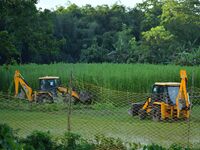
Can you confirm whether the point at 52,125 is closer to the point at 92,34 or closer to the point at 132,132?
the point at 132,132

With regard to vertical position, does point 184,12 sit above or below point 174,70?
above

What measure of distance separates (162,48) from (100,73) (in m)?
19.4

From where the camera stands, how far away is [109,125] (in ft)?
47.0

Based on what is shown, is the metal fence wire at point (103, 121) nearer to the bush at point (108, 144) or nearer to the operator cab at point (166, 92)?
the operator cab at point (166, 92)

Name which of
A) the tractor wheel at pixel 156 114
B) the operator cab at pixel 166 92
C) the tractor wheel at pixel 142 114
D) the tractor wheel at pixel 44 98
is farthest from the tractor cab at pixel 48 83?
the tractor wheel at pixel 156 114

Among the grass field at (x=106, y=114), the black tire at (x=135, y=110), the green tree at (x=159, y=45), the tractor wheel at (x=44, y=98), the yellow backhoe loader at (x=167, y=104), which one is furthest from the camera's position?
the green tree at (x=159, y=45)

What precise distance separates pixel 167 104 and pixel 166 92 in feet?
3.46

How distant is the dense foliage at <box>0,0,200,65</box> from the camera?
33562 millimetres

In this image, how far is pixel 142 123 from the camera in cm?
1527

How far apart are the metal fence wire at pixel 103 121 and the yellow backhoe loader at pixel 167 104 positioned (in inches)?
7.8

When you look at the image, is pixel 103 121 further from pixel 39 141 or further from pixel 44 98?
pixel 44 98

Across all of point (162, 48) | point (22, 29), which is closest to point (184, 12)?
point (162, 48)

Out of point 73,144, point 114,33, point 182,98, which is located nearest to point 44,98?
point 182,98

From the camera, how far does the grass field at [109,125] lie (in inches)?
480
